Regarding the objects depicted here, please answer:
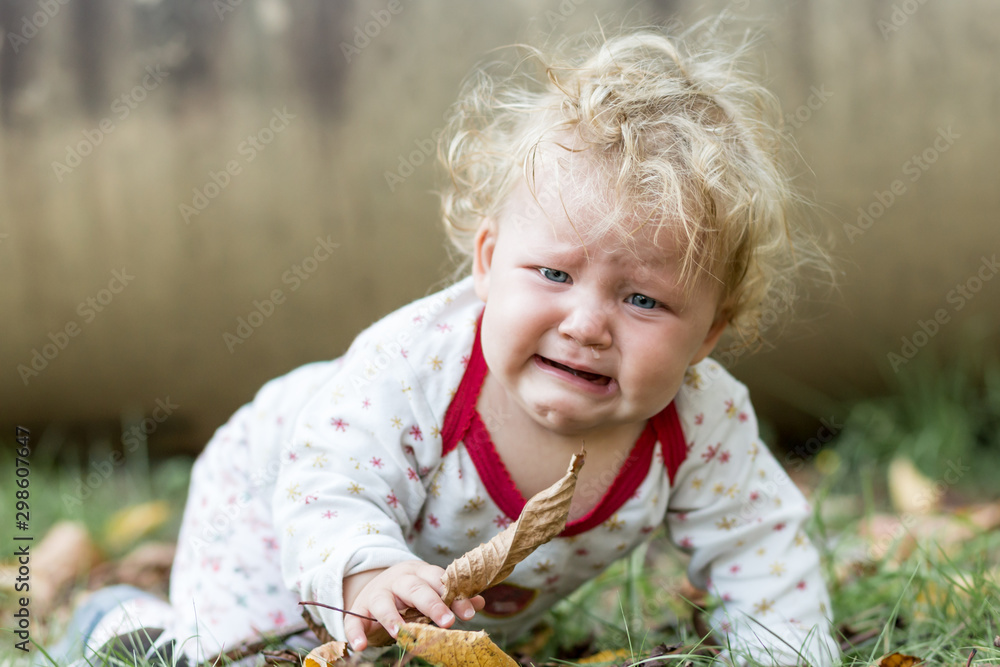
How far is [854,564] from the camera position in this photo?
69.2 inches

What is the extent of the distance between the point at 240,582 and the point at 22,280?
115 centimetres

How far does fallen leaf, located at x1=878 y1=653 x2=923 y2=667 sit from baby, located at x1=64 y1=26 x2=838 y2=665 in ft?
0.27

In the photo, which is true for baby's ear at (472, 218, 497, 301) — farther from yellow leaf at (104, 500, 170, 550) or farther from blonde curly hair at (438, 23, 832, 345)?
yellow leaf at (104, 500, 170, 550)

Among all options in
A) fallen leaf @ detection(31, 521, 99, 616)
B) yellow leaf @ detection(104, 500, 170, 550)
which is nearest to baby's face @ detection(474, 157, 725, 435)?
fallen leaf @ detection(31, 521, 99, 616)

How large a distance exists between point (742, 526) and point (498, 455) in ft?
1.33

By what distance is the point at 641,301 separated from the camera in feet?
4.02

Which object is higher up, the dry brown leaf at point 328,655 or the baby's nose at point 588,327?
the baby's nose at point 588,327

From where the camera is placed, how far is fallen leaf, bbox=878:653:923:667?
1.22 m

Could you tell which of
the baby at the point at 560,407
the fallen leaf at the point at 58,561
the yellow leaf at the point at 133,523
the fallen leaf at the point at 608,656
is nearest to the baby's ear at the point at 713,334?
the baby at the point at 560,407

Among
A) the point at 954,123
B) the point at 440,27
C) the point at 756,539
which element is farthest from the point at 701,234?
the point at 954,123

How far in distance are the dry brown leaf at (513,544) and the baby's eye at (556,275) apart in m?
0.26

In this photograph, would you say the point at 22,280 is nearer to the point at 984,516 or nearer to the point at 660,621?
the point at 660,621

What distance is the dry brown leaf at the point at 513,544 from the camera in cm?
106

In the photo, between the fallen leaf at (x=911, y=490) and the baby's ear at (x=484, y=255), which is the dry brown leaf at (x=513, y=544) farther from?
the fallen leaf at (x=911, y=490)
